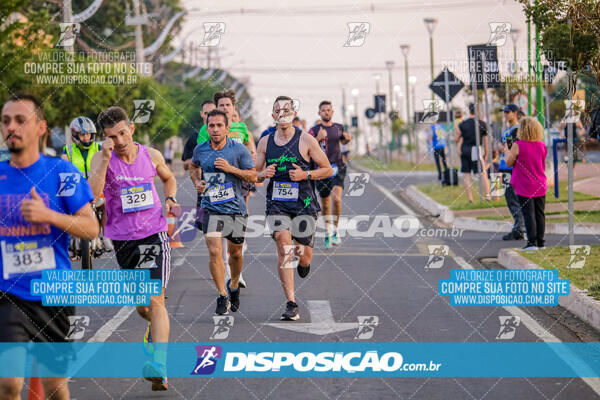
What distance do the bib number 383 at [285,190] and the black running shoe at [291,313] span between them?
3.85 ft

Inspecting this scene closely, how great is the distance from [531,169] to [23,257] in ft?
33.9

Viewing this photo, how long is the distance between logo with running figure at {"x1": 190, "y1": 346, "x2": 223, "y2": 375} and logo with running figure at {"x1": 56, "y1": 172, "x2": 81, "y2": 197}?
2866 mm

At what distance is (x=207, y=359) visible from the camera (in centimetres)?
848

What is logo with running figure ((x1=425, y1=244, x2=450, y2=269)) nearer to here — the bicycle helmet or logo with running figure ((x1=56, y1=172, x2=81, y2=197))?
the bicycle helmet

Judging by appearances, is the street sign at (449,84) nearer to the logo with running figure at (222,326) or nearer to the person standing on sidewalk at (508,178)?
the person standing on sidewalk at (508,178)

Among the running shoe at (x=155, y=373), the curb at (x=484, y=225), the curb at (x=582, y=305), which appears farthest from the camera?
the curb at (x=484, y=225)

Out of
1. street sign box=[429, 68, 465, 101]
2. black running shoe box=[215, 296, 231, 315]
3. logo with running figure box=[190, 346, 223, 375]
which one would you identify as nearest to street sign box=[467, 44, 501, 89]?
street sign box=[429, 68, 465, 101]

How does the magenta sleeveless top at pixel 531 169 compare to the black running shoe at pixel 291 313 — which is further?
the magenta sleeveless top at pixel 531 169

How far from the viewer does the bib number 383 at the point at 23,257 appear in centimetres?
549

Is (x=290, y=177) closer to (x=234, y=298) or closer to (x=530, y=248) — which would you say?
(x=234, y=298)

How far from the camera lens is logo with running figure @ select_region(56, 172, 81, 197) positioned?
548cm

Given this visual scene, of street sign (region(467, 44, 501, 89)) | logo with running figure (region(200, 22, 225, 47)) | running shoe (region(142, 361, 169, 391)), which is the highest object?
logo with running figure (region(200, 22, 225, 47))

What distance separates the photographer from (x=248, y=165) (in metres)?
10.5

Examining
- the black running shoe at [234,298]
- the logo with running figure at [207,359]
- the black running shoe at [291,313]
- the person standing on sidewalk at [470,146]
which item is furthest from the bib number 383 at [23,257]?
the person standing on sidewalk at [470,146]
